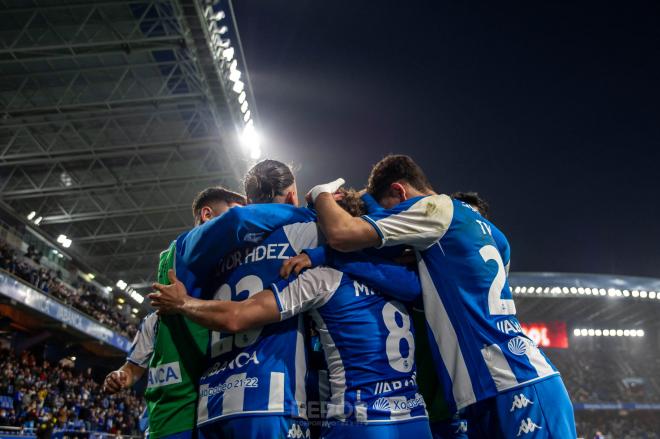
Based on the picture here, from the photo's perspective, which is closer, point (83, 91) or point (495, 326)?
point (495, 326)

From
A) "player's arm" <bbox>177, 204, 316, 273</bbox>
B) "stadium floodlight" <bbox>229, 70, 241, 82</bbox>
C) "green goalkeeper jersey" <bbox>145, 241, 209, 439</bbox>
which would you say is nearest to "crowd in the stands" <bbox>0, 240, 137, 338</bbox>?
"stadium floodlight" <bbox>229, 70, 241, 82</bbox>

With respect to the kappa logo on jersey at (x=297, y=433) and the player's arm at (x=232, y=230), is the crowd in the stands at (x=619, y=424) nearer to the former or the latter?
the kappa logo on jersey at (x=297, y=433)

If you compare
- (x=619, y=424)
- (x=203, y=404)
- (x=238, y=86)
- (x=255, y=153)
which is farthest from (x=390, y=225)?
(x=619, y=424)

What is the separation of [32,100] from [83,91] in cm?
216

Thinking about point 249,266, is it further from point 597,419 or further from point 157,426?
point 597,419

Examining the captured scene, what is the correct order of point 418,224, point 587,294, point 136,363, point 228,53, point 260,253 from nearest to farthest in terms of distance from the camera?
point 418,224, point 260,253, point 136,363, point 228,53, point 587,294

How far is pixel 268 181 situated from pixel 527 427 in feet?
6.48

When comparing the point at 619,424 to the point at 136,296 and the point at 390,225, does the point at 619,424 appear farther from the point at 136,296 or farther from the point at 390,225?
the point at 390,225

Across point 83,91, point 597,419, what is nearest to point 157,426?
point 83,91

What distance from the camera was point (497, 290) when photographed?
3.01 m

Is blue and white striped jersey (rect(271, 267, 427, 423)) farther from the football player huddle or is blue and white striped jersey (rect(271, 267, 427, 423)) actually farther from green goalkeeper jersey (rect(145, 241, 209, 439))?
green goalkeeper jersey (rect(145, 241, 209, 439))

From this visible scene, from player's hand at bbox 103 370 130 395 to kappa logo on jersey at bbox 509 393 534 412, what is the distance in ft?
8.38

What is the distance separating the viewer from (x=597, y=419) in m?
40.3

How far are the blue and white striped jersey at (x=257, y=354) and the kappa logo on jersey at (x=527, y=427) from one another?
1040 mm
